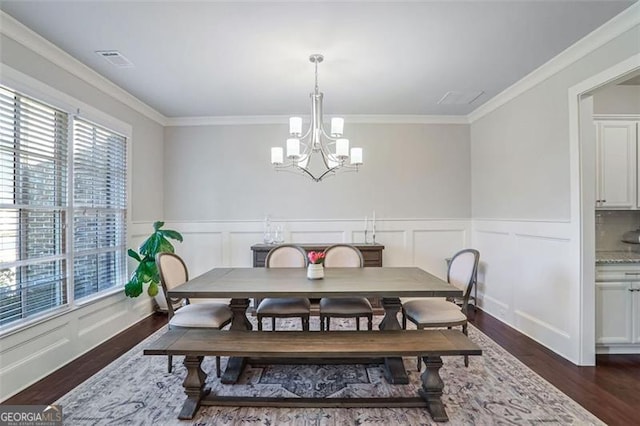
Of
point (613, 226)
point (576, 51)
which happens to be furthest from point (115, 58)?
point (613, 226)

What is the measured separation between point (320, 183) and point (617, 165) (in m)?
3.34

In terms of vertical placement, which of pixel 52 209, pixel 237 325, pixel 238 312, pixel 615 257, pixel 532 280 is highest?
pixel 52 209

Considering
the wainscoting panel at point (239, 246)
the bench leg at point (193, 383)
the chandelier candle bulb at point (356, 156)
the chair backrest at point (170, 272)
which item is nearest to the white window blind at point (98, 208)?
the chair backrest at point (170, 272)

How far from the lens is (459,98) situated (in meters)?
4.04

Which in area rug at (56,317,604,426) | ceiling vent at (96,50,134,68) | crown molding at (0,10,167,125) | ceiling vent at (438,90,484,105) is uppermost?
ceiling vent at (438,90,484,105)

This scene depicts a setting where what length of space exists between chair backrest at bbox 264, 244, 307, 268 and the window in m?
1.80

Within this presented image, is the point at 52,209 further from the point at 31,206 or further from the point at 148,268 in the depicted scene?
the point at 148,268

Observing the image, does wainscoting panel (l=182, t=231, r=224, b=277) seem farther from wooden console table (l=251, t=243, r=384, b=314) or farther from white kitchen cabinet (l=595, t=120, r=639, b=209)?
white kitchen cabinet (l=595, t=120, r=639, b=209)

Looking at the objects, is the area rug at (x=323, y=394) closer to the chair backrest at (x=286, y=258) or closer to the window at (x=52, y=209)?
the window at (x=52, y=209)

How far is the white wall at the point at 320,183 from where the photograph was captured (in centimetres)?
483

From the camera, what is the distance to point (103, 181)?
11.8 feet

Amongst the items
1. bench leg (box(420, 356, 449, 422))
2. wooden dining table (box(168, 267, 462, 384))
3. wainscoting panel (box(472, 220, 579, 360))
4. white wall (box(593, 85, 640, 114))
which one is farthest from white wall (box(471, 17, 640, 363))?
bench leg (box(420, 356, 449, 422))

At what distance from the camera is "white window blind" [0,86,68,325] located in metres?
2.43

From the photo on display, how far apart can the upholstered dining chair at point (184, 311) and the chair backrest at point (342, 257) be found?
1.19 m
